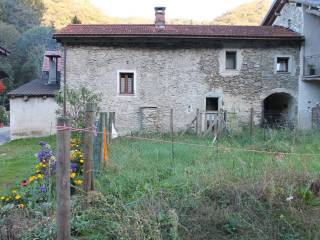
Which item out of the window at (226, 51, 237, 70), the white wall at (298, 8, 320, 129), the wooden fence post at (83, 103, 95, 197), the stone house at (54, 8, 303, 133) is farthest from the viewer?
the window at (226, 51, 237, 70)

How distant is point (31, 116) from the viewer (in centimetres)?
2031

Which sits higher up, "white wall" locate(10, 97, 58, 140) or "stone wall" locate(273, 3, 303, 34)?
"stone wall" locate(273, 3, 303, 34)

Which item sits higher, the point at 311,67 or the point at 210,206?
the point at 311,67

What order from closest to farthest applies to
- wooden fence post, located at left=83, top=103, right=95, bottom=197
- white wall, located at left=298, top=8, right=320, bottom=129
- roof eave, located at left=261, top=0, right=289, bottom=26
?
wooden fence post, located at left=83, top=103, right=95, bottom=197, white wall, located at left=298, top=8, right=320, bottom=129, roof eave, located at left=261, top=0, right=289, bottom=26

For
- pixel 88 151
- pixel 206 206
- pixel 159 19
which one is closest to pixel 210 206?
pixel 206 206

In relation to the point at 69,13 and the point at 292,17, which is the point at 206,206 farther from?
the point at 69,13

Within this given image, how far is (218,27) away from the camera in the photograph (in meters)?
20.8

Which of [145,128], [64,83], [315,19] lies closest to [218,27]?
[315,19]

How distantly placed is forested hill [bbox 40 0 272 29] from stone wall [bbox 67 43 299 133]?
35590 millimetres

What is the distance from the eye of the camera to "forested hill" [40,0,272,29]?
191ft

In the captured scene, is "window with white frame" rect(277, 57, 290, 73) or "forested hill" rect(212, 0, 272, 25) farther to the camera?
"forested hill" rect(212, 0, 272, 25)

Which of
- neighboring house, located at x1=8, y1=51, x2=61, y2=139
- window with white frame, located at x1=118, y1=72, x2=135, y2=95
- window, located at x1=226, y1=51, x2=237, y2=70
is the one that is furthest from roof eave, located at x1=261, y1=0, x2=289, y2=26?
neighboring house, located at x1=8, y1=51, x2=61, y2=139

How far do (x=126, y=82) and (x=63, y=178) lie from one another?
638 inches

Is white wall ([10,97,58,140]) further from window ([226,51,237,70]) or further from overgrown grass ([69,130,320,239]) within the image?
overgrown grass ([69,130,320,239])
